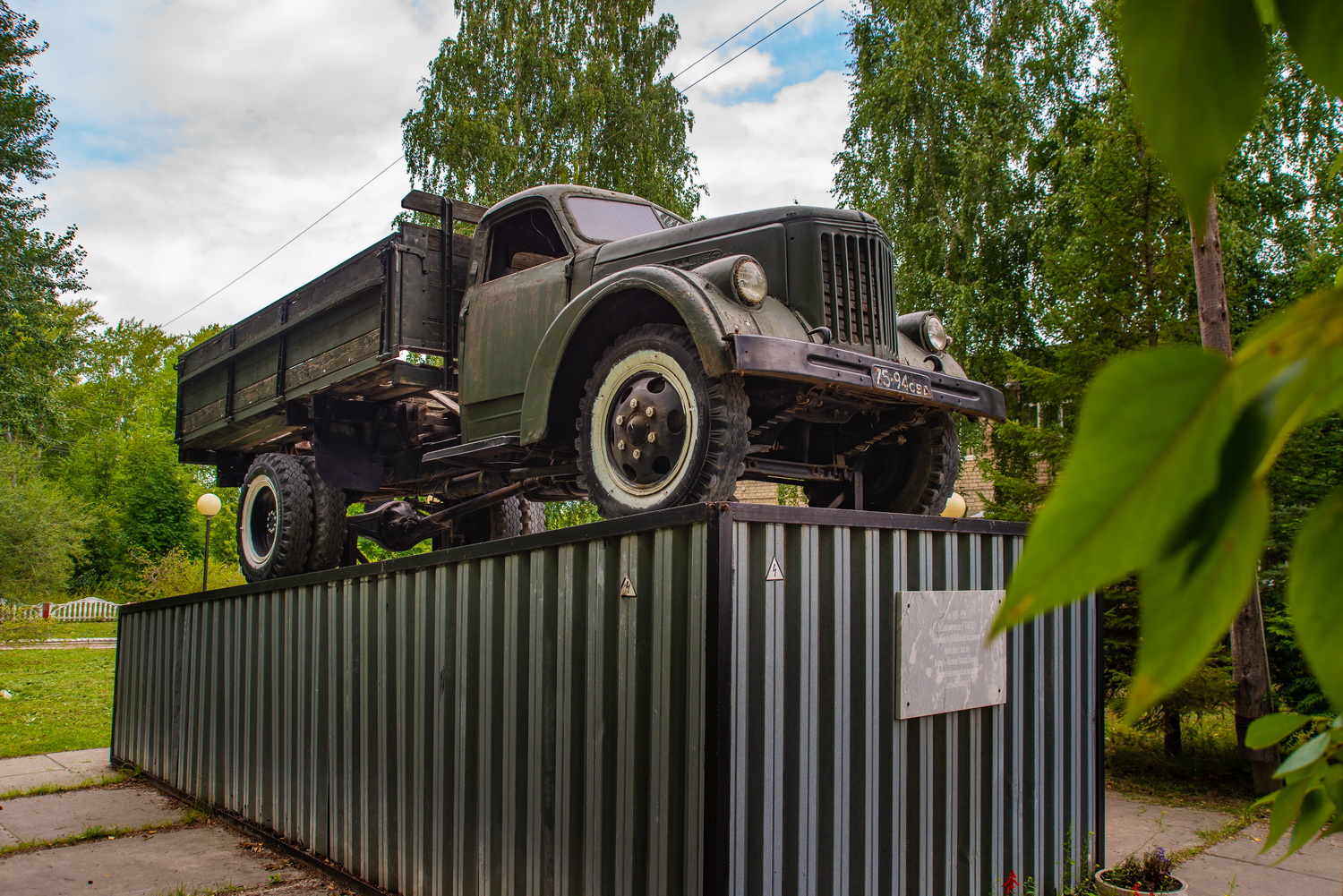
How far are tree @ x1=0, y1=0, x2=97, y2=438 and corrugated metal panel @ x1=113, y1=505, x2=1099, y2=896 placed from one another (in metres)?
18.6

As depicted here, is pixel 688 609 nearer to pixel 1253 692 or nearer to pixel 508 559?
pixel 508 559

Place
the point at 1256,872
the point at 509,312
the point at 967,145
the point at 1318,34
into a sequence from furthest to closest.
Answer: the point at 967,145 < the point at 509,312 < the point at 1256,872 < the point at 1318,34

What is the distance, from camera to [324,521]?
699 centimetres

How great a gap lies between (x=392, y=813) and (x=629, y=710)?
2156 mm

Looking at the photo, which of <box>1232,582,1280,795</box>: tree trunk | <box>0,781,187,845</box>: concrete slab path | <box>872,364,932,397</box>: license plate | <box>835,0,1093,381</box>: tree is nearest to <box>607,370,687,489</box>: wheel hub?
<box>872,364,932,397</box>: license plate

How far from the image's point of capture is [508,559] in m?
4.65

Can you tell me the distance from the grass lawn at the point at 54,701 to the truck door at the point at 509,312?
744cm

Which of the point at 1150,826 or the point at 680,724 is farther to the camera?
the point at 1150,826

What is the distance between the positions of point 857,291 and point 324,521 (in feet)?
13.6

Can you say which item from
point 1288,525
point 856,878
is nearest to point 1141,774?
point 1288,525

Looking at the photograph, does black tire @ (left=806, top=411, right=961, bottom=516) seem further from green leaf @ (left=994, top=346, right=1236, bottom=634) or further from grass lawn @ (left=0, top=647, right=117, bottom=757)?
grass lawn @ (left=0, top=647, right=117, bottom=757)

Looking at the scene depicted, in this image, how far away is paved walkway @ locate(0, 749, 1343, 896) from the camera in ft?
18.2

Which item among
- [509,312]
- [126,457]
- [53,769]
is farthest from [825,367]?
[126,457]

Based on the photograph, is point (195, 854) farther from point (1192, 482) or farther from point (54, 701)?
point (54, 701)
